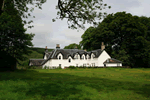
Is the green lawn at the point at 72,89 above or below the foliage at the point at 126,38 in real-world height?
below

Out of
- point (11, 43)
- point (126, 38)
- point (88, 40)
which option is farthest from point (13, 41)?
point (126, 38)

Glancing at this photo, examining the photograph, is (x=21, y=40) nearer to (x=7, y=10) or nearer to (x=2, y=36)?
(x=2, y=36)

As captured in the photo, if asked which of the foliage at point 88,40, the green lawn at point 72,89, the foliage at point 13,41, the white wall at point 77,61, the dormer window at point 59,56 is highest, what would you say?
the foliage at point 88,40

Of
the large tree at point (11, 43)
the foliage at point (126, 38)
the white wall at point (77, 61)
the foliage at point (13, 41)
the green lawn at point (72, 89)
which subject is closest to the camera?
the green lawn at point (72, 89)

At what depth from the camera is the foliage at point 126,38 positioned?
50.2 m

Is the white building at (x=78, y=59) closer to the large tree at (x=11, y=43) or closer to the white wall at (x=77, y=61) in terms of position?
the white wall at (x=77, y=61)

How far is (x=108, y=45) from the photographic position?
57094 mm

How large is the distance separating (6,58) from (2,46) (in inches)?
117

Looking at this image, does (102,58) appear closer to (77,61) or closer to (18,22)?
(77,61)

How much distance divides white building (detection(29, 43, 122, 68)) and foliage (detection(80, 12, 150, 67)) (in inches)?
146

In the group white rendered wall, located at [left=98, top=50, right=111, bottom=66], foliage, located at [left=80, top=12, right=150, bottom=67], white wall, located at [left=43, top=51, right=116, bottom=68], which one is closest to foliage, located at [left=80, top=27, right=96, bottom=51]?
foliage, located at [left=80, top=12, right=150, bottom=67]

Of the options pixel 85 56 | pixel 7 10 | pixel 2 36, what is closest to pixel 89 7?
pixel 7 10

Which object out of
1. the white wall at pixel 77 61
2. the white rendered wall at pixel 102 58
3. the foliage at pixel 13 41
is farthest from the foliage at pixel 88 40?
the foliage at pixel 13 41

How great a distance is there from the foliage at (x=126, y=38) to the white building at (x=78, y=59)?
3.71m
